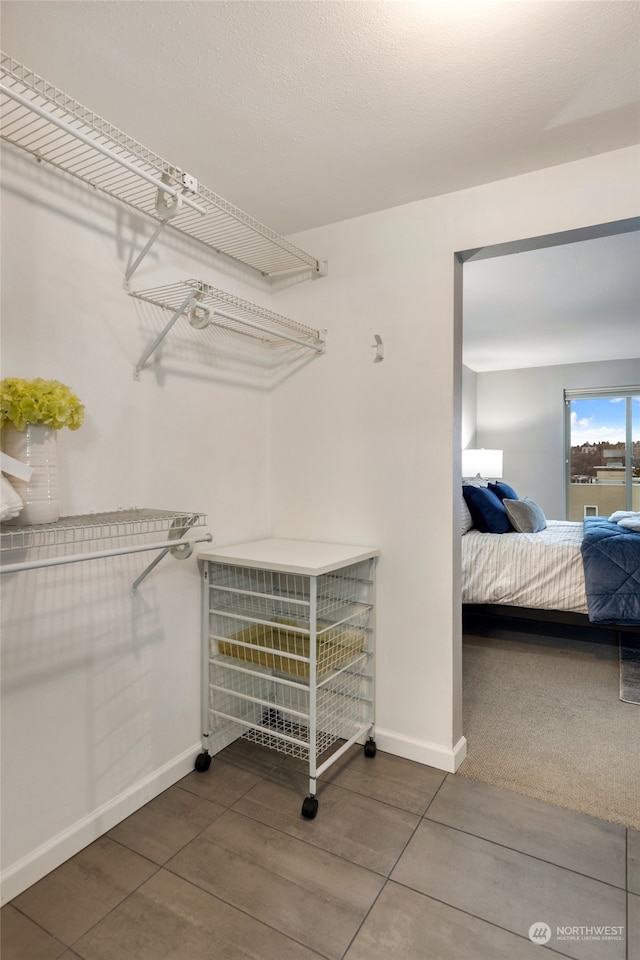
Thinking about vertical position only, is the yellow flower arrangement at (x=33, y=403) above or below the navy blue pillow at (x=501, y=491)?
above

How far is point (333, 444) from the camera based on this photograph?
7.72 feet

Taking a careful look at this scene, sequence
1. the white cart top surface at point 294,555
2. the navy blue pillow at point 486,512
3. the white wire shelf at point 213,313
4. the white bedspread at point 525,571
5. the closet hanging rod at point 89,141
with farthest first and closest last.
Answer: the navy blue pillow at point 486,512 < the white bedspread at point 525,571 < the white cart top surface at point 294,555 < the white wire shelf at point 213,313 < the closet hanging rod at point 89,141

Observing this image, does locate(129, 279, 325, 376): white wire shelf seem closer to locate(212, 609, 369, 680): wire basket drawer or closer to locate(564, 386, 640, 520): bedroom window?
locate(212, 609, 369, 680): wire basket drawer

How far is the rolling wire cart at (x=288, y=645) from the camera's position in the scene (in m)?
2.00

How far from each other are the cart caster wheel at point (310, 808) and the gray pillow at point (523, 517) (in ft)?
8.61

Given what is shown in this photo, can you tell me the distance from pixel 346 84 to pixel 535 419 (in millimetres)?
5449

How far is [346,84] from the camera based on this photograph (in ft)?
4.77

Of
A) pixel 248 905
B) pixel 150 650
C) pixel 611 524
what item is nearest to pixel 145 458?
pixel 150 650

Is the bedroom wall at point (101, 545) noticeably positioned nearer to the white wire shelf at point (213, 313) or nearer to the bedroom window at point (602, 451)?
the white wire shelf at point (213, 313)

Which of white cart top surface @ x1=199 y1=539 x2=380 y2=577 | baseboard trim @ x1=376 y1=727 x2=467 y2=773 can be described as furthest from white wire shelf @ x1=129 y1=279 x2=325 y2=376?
baseboard trim @ x1=376 y1=727 x2=467 y2=773

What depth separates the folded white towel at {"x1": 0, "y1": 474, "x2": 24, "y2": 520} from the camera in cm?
115

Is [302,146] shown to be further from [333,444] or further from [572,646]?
[572,646]

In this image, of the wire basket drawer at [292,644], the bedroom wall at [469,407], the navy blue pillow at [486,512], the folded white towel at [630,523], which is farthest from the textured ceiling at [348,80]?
the bedroom wall at [469,407]

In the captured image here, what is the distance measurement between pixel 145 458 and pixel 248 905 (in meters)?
1.35
